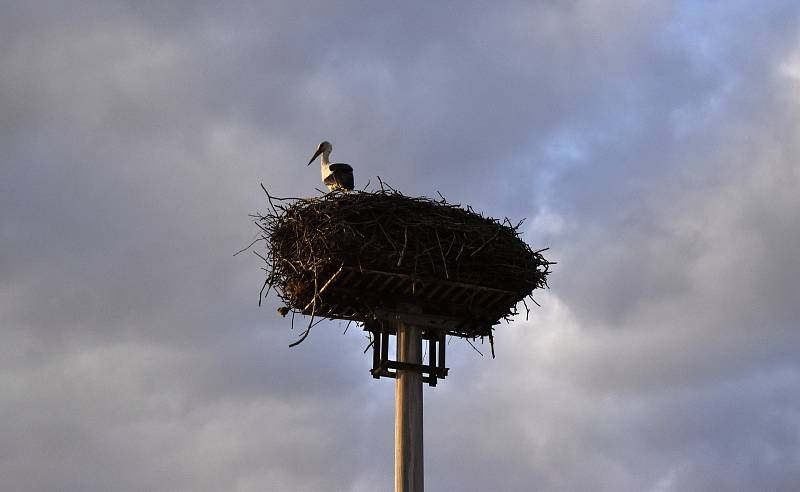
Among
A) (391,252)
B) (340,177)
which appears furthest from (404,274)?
(340,177)

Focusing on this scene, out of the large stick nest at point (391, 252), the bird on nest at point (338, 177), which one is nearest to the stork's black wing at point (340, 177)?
the bird on nest at point (338, 177)

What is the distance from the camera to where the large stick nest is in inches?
677

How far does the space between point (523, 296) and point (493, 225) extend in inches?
42.4

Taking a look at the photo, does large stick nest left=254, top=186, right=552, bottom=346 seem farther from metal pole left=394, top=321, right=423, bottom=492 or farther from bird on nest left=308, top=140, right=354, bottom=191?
bird on nest left=308, top=140, right=354, bottom=191

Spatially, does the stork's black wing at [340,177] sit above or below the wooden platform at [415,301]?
above

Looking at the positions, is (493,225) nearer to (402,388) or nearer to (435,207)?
(435,207)

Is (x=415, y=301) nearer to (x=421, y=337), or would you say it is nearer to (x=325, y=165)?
(x=421, y=337)

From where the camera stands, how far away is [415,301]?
59.8 feet

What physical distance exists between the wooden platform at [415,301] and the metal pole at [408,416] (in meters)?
0.29

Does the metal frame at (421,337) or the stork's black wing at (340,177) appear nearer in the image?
the metal frame at (421,337)

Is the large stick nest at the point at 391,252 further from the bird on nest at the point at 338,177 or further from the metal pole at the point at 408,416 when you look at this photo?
the bird on nest at the point at 338,177

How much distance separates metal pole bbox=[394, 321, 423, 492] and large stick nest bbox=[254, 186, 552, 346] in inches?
20.6

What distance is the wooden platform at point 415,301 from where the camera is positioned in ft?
57.6

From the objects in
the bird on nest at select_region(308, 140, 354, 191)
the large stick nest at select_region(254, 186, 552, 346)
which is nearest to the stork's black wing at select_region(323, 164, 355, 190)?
the bird on nest at select_region(308, 140, 354, 191)
